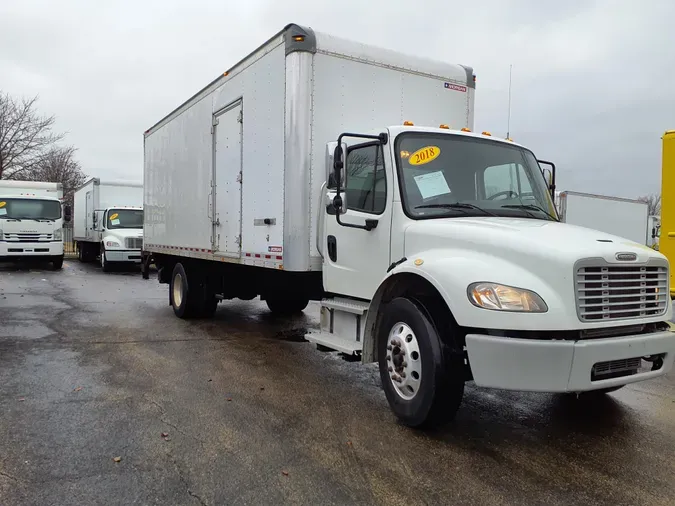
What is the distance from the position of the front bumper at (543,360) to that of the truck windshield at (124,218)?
62.1ft

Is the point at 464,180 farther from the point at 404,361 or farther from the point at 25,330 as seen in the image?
the point at 25,330

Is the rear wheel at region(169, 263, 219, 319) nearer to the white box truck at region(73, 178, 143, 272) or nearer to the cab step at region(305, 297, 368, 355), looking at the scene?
the cab step at region(305, 297, 368, 355)

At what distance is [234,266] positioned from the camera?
8148 mm

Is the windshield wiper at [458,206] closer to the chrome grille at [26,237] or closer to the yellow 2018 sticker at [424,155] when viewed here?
the yellow 2018 sticker at [424,155]

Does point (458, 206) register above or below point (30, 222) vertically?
above

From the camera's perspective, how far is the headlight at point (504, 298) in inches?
140

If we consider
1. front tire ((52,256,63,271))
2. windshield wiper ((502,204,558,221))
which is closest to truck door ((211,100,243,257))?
windshield wiper ((502,204,558,221))

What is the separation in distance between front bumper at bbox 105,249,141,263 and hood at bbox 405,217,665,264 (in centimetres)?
1679

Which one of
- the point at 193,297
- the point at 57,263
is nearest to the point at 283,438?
the point at 193,297

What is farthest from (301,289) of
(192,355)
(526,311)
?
(526,311)

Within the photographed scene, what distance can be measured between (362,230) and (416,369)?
4.91 ft

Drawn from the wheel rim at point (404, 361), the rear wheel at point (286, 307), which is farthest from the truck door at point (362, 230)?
the rear wheel at point (286, 307)

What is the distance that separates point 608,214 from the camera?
21.5 meters

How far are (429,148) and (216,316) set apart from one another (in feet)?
20.5
